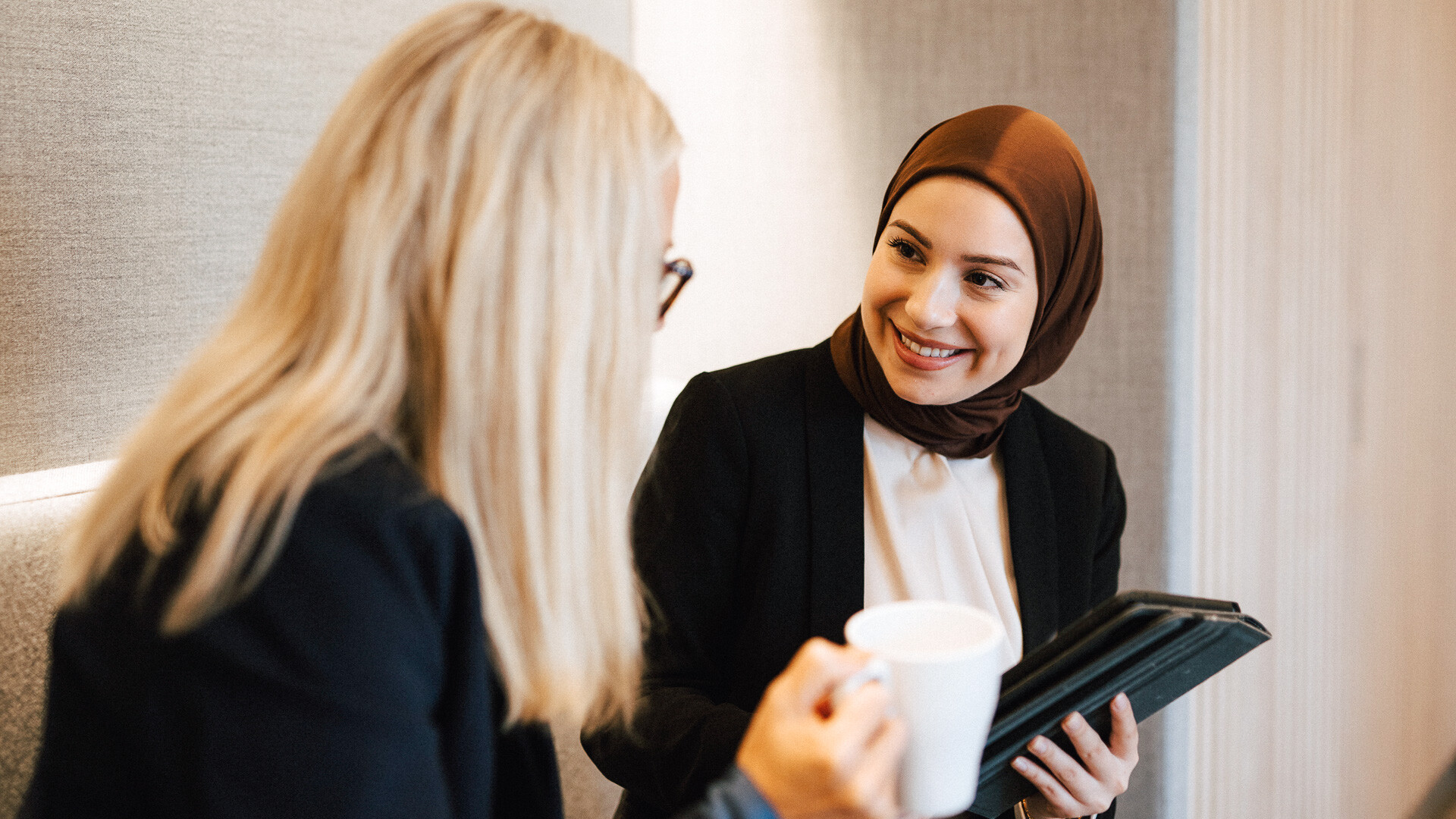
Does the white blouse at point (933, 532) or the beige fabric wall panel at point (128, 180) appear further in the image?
the white blouse at point (933, 532)

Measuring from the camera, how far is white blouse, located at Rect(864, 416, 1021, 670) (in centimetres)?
127

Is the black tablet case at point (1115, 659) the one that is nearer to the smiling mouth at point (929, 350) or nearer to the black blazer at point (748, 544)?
the black blazer at point (748, 544)

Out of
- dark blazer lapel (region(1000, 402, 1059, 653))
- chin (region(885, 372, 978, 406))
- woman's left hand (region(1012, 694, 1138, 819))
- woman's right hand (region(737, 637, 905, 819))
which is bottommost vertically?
woman's left hand (region(1012, 694, 1138, 819))

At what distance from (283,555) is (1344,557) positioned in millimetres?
2498

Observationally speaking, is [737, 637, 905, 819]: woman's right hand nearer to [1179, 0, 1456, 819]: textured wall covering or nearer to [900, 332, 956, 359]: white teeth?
[900, 332, 956, 359]: white teeth

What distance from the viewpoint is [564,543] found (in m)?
0.73

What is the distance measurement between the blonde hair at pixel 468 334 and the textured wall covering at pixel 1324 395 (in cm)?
134

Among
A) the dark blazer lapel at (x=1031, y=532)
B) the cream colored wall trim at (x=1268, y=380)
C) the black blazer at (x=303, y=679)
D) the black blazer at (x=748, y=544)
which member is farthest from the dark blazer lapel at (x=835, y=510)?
the cream colored wall trim at (x=1268, y=380)

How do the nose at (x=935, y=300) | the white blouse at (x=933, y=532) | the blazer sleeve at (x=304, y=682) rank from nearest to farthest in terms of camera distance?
the blazer sleeve at (x=304, y=682) → the nose at (x=935, y=300) → the white blouse at (x=933, y=532)

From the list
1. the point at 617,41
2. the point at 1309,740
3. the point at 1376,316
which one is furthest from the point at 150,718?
the point at 1376,316

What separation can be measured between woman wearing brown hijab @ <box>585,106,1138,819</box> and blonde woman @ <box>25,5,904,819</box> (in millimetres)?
430

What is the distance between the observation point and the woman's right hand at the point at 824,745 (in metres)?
0.62

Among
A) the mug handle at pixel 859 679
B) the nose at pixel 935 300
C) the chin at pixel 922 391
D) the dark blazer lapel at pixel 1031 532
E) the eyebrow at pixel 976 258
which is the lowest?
the dark blazer lapel at pixel 1031 532

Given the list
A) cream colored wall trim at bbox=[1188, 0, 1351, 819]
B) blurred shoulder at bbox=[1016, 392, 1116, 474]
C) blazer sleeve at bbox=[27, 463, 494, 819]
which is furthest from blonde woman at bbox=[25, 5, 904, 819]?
cream colored wall trim at bbox=[1188, 0, 1351, 819]
